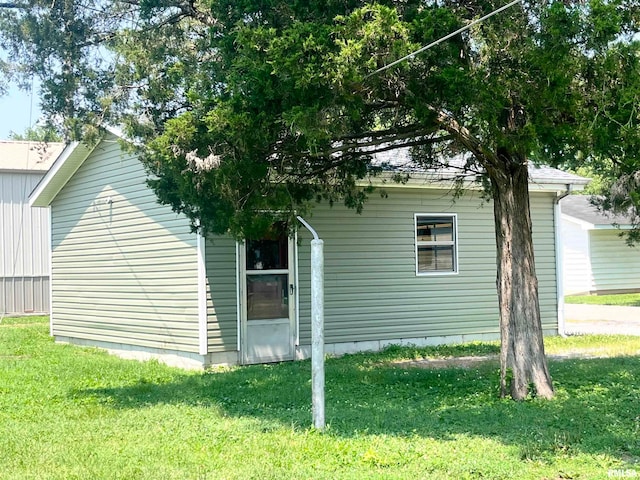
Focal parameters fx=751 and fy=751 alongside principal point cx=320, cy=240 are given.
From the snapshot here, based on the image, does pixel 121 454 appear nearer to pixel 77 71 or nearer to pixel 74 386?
pixel 74 386

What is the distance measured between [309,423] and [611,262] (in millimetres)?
23406

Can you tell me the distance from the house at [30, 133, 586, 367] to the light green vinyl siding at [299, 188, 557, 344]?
20mm

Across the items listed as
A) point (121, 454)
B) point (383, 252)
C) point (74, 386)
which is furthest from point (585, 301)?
point (121, 454)

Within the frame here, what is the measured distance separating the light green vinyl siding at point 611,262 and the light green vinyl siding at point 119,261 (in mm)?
19142

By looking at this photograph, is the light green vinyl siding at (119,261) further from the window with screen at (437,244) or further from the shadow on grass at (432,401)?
the window with screen at (437,244)

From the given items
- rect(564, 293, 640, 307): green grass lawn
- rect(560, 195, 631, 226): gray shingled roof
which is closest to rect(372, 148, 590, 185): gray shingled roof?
rect(564, 293, 640, 307): green grass lawn

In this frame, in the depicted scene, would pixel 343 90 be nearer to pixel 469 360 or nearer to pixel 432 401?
pixel 432 401

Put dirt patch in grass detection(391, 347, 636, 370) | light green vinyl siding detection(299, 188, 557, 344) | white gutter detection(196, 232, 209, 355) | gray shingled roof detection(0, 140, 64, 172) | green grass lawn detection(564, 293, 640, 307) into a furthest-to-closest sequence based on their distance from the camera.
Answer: gray shingled roof detection(0, 140, 64, 172) → green grass lawn detection(564, 293, 640, 307) → light green vinyl siding detection(299, 188, 557, 344) → white gutter detection(196, 232, 209, 355) → dirt patch in grass detection(391, 347, 636, 370)

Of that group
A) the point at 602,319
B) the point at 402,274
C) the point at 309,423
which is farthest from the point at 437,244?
the point at 309,423

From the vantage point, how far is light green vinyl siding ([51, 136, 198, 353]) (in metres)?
12.4

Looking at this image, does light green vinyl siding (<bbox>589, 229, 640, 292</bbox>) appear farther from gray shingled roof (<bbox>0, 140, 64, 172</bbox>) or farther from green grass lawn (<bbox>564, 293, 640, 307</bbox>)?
gray shingled roof (<bbox>0, 140, 64, 172</bbox>)

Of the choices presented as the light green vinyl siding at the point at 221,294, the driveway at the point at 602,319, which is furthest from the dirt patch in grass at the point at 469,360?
the driveway at the point at 602,319

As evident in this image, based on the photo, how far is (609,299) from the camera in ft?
83.8

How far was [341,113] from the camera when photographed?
7.46m
